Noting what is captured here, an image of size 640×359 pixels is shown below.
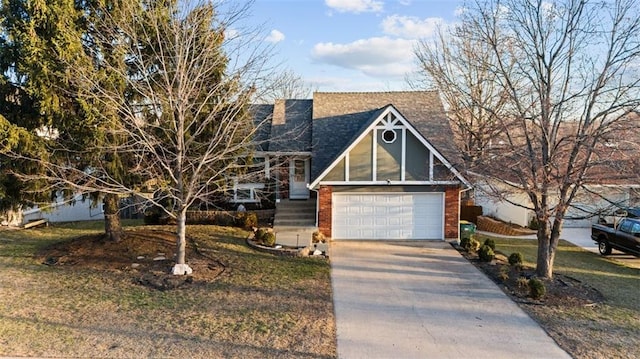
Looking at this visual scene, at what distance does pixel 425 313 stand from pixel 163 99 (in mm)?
8018

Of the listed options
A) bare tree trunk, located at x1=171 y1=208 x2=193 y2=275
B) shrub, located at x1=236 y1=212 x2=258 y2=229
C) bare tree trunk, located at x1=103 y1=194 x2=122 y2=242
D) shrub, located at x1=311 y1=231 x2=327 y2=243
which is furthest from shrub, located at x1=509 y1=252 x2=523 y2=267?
bare tree trunk, located at x1=103 y1=194 x2=122 y2=242

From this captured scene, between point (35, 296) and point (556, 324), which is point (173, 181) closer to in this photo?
point (35, 296)

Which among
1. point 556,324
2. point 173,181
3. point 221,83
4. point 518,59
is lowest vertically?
point 556,324

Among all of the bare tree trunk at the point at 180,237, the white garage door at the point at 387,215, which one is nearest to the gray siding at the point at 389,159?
the white garage door at the point at 387,215

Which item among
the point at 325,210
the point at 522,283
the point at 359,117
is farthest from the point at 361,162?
the point at 522,283

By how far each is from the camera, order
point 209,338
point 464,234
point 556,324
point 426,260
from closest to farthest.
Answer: point 209,338 < point 556,324 < point 426,260 < point 464,234

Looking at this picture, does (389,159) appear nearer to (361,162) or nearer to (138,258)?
(361,162)

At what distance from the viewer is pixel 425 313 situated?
A: 8.98 metres

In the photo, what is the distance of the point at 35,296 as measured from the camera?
9125 millimetres

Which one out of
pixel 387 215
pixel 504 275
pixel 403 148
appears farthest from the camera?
pixel 387 215

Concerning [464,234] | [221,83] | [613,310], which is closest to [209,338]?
[221,83]

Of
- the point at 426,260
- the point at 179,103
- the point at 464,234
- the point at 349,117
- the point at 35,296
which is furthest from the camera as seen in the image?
the point at 349,117

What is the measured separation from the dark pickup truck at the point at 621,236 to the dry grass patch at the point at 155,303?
36.5ft

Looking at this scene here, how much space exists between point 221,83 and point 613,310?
35.2 feet
